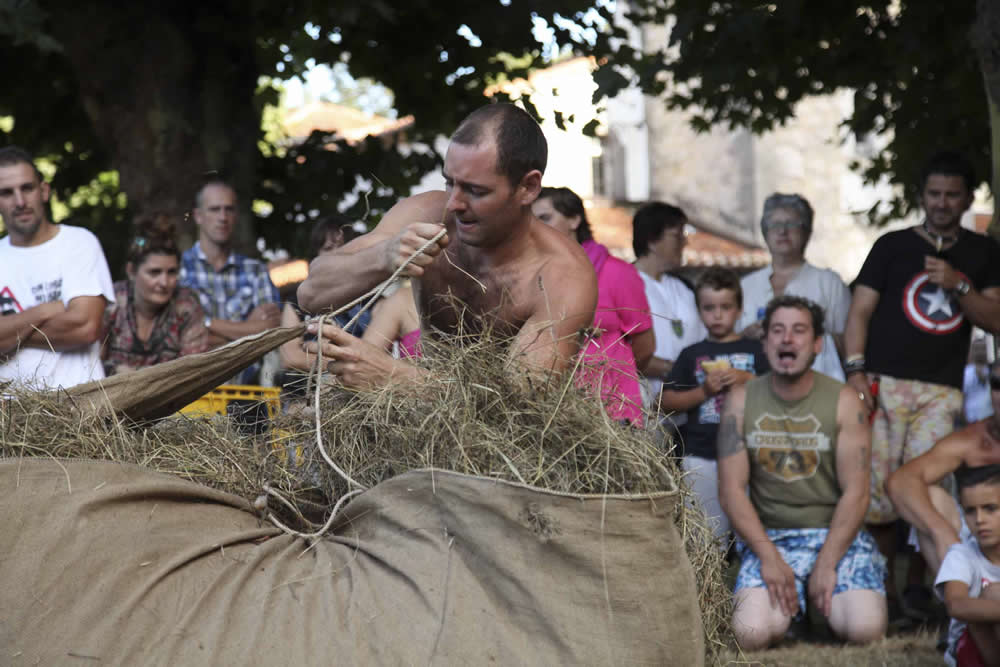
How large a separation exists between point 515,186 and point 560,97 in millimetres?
4740

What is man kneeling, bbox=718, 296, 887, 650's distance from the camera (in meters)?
4.95

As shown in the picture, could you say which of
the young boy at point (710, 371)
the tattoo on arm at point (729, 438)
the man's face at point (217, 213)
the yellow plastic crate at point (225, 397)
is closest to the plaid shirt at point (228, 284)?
the man's face at point (217, 213)

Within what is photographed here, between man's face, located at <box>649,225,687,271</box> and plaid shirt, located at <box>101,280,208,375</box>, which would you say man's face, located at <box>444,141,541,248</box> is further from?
man's face, located at <box>649,225,687,271</box>

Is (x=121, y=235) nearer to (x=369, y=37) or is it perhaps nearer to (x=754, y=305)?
(x=369, y=37)

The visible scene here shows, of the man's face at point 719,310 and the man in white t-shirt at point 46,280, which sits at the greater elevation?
the man in white t-shirt at point 46,280

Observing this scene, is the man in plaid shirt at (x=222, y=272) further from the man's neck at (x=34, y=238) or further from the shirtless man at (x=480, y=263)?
the shirtless man at (x=480, y=263)

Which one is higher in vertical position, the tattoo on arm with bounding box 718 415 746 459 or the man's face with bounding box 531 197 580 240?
the man's face with bounding box 531 197 580 240

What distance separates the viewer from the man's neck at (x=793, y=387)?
5.25m

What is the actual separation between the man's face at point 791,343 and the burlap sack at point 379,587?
2788 millimetres

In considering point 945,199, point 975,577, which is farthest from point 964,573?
point 945,199

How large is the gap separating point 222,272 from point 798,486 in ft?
9.29

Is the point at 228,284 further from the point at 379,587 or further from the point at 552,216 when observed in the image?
the point at 379,587

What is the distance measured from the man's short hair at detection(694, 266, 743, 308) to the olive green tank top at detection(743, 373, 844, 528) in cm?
65

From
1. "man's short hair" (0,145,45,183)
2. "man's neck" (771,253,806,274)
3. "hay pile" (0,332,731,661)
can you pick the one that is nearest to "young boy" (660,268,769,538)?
"man's neck" (771,253,806,274)
